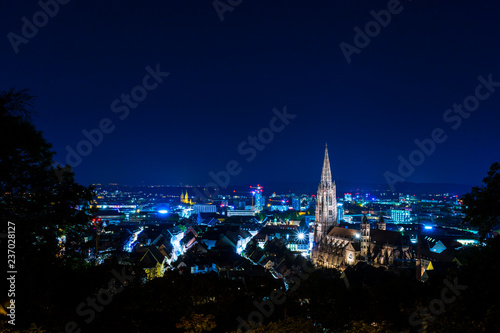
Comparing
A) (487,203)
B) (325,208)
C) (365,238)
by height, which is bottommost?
(487,203)

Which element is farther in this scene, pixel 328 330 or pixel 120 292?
pixel 328 330

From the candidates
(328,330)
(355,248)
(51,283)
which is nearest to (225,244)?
(355,248)

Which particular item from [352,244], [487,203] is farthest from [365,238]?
[487,203]

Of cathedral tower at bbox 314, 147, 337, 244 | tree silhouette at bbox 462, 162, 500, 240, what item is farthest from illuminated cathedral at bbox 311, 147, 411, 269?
tree silhouette at bbox 462, 162, 500, 240

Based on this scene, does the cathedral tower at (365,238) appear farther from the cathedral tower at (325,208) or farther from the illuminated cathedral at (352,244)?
the cathedral tower at (325,208)

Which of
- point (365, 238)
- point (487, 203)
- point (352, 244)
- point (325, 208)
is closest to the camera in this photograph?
point (487, 203)

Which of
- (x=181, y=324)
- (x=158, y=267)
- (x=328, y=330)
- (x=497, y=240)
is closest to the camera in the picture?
(x=497, y=240)

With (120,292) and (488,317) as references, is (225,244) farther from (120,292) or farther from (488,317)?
(488,317)

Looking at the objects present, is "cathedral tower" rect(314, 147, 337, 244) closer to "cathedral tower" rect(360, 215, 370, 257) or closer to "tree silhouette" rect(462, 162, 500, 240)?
"cathedral tower" rect(360, 215, 370, 257)

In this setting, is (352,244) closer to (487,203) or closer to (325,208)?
(325,208)
